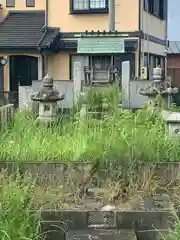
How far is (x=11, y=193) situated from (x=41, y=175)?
110 centimetres

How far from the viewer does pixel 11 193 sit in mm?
5793

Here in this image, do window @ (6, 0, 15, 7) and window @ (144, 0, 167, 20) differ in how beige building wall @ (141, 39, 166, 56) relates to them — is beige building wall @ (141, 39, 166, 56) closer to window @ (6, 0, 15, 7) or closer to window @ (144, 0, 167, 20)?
window @ (144, 0, 167, 20)

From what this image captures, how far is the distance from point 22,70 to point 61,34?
8.48 ft

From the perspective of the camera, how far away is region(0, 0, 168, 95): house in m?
22.3

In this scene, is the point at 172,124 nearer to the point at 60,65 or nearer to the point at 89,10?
the point at 89,10

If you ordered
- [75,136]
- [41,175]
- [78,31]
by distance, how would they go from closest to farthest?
1. [41,175]
2. [75,136]
3. [78,31]

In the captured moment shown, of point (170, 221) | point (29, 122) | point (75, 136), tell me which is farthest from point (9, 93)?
point (170, 221)

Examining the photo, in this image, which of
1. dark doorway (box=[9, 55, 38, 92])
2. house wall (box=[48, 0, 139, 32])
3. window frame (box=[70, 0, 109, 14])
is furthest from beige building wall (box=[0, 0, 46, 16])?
dark doorway (box=[9, 55, 38, 92])

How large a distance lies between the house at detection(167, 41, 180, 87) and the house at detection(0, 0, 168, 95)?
5.93 metres

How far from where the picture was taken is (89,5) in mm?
22891

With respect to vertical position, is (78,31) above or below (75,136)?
above

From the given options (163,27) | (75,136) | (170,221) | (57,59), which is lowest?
(170,221)

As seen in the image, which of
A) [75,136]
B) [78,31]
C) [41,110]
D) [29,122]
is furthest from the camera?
[78,31]

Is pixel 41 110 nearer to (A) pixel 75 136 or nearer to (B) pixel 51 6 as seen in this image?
(A) pixel 75 136
